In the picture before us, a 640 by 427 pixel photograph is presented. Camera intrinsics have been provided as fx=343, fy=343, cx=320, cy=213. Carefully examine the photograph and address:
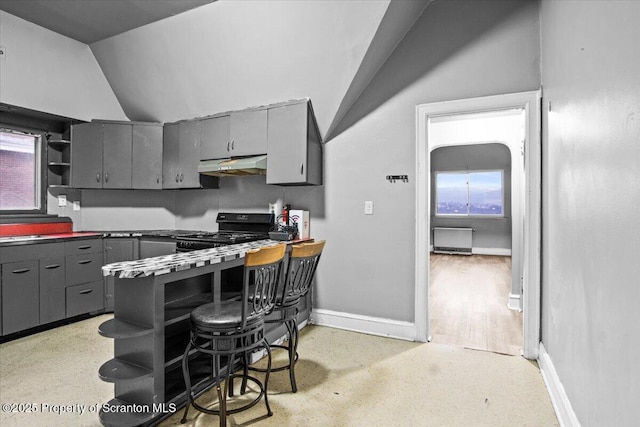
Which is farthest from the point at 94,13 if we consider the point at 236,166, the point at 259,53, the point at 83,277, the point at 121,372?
the point at 121,372

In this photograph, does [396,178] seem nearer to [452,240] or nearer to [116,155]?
[116,155]

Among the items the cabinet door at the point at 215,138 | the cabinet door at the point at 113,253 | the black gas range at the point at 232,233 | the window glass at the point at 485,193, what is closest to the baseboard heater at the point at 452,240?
the window glass at the point at 485,193

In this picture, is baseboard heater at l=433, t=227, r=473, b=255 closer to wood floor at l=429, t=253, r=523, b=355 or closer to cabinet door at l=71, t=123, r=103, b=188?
wood floor at l=429, t=253, r=523, b=355

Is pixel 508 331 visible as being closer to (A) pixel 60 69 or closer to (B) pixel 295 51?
(B) pixel 295 51

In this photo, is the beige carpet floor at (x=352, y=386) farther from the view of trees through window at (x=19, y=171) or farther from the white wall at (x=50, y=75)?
the white wall at (x=50, y=75)

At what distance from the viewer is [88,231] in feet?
14.0

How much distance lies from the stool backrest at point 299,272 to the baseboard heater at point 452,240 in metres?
7.52

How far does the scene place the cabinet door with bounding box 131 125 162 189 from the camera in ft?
13.8

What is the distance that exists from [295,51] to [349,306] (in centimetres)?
250

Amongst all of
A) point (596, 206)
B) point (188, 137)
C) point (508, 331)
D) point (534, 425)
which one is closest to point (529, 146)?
point (596, 206)

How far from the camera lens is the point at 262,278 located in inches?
75.1

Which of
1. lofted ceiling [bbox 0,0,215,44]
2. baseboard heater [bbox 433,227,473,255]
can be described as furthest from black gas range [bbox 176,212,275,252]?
baseboard heater [bbox 433,227,473,255]

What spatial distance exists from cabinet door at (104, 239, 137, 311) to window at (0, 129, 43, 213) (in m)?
0.93

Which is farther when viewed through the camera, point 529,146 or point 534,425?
point 529,146
